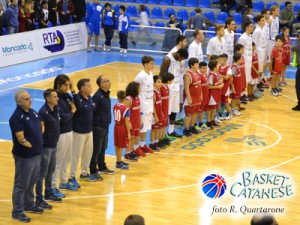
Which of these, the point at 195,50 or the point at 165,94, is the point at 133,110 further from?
Result: the point at 195,50

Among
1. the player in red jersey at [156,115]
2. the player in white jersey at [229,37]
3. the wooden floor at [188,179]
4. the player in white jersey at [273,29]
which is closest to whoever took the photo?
the wooden floor at [188,179]

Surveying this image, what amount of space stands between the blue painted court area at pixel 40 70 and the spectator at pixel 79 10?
159 cm

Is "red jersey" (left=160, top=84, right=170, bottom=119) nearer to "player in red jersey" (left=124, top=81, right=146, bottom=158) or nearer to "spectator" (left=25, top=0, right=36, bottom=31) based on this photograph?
"player in red jersey" (left=124, top=81, right=146, bottom=158)

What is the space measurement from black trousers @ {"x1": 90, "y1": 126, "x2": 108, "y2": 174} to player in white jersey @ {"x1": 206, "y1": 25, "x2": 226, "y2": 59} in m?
5.58

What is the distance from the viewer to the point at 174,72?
14.4 metres

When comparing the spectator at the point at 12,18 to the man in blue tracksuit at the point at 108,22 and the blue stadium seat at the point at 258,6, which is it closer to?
the man in blue tracksuit at the point at 108,22

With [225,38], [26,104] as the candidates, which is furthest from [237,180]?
[225,38]

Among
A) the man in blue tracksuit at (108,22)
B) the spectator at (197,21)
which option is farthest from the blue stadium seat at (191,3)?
the man in blue tracksuit at (108,22)

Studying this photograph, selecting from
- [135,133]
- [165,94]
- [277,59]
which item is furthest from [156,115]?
[277,59]

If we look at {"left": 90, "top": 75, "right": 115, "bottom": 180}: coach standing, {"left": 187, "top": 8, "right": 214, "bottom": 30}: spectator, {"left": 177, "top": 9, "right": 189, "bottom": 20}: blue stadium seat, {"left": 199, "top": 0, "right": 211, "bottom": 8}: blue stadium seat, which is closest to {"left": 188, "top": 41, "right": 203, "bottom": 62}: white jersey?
{"left": 90, "top": 75, "right": 115, "bottom": 180}: coach standing

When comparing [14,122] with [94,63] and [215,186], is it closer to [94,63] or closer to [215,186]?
[215,186]

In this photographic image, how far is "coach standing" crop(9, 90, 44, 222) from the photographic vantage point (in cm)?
946

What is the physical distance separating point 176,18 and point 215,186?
16450mm

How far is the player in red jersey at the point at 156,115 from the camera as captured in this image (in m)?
13.2
